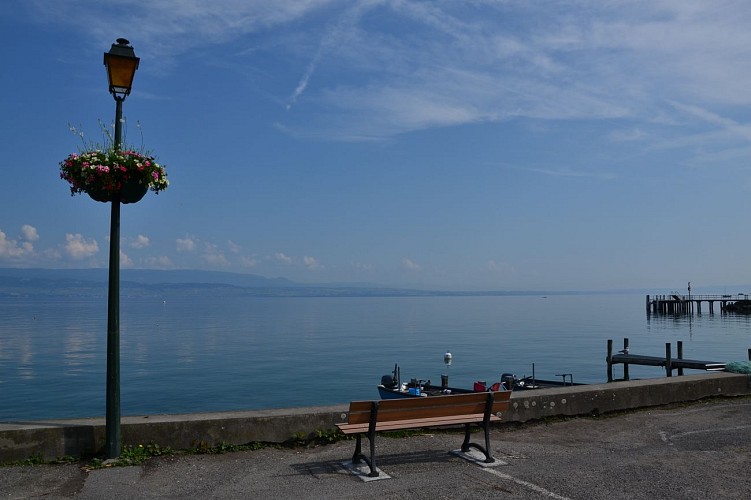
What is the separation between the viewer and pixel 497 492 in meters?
6.35

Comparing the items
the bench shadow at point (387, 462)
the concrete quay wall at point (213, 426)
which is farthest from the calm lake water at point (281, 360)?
the bench shadow at point (387, 462)

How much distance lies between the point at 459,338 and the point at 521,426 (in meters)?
72.7

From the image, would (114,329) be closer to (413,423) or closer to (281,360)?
(413,423)

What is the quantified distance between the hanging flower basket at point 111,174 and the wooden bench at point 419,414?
3557 mm

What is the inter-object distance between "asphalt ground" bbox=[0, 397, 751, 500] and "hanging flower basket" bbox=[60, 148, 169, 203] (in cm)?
306

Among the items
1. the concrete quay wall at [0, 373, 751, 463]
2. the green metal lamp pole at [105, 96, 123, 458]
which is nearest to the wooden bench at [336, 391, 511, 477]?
the concrete quay wall at [0, 373, 751, 463]

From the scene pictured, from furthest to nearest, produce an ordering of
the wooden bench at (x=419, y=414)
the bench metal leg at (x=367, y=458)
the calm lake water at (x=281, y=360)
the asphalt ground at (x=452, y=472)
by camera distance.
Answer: the calm lake water at (x=281, y=360)
the wooden bench at (x=419, y=414)
the bench metal leg at (x=367, y=458)
the asphalt ground at (x=452, y=472)

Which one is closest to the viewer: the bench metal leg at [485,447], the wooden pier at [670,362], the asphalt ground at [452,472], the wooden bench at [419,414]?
the asphalt ground at [452,472]

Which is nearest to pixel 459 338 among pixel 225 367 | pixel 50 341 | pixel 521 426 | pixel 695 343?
pixel 695 343

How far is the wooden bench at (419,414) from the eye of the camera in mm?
7117

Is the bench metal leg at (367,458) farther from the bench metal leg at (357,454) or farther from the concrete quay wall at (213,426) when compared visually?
the concrete quay wall at (213,426)

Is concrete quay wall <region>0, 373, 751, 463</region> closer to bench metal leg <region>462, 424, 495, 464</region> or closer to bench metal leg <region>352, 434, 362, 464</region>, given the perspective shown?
bench metal leg <region>352, 434, 362, 464</region>

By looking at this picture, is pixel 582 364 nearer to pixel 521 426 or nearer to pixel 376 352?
pixel 376 352

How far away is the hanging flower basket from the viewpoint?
759 centimetres
